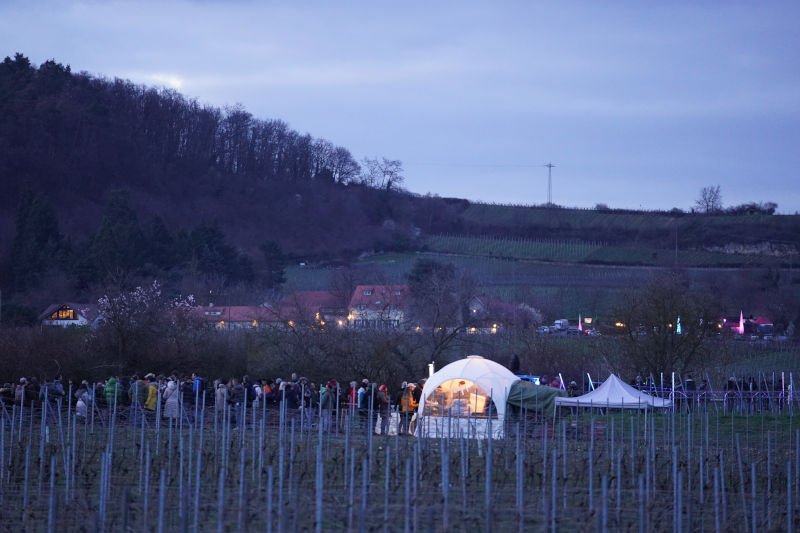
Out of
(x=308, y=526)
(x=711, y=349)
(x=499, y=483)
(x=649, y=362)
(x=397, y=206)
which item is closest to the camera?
(x=308, y=526)

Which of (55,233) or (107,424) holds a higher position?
(55,233)

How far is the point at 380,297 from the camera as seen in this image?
5044cm

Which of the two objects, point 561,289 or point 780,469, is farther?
point 561,289

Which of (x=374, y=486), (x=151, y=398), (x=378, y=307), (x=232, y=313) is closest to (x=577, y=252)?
(x=232, y=313)

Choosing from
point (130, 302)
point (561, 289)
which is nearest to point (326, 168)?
point (561, 289)

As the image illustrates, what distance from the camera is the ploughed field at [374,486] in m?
12.4

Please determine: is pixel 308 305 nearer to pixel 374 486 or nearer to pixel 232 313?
pixel 232 313

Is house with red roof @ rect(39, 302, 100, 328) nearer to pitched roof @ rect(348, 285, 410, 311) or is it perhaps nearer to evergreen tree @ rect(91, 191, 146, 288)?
evergreen tree @ rect(91, 191, 146, 288)

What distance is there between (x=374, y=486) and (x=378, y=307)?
29229 mm

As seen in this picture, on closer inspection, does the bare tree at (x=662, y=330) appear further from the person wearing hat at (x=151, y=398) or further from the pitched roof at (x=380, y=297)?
the person wearing hat at (x=151, y=398)

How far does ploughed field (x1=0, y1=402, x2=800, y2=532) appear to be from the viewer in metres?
12.4

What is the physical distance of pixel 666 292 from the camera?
3641 cm

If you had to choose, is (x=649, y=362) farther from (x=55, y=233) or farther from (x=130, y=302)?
(x=55, y=233)

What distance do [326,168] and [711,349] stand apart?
65.3 m
